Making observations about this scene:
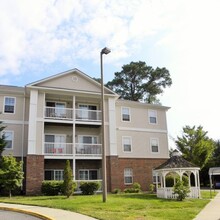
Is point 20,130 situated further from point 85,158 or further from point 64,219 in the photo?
point 64,219

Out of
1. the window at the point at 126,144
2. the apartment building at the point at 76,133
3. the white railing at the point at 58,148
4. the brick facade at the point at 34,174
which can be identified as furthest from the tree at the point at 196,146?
the brick facade at the point at 34,174

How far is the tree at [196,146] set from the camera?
37031 mm

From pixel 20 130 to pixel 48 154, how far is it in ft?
11.8

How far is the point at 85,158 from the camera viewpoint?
28.6m

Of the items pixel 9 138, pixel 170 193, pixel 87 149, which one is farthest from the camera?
pixel 87 149

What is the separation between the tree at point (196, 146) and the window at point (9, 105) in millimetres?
21204

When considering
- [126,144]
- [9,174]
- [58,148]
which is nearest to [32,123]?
[58,148]

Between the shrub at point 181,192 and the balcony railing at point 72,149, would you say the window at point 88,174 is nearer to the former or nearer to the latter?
the balcony railing at point 72,149

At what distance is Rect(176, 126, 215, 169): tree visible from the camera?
37.0 meters

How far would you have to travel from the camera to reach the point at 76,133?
3086 cm

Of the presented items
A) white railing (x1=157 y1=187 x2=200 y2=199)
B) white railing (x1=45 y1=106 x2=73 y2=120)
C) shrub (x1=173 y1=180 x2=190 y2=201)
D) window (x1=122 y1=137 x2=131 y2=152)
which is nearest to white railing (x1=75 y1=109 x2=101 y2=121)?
white railing (x1=45 y1=106 x2=73 y2=120)

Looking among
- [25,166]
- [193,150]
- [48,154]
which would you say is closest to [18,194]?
[25,166]

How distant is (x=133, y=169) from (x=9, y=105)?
1407 centimetres

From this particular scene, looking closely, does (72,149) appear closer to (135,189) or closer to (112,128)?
(112,128)
